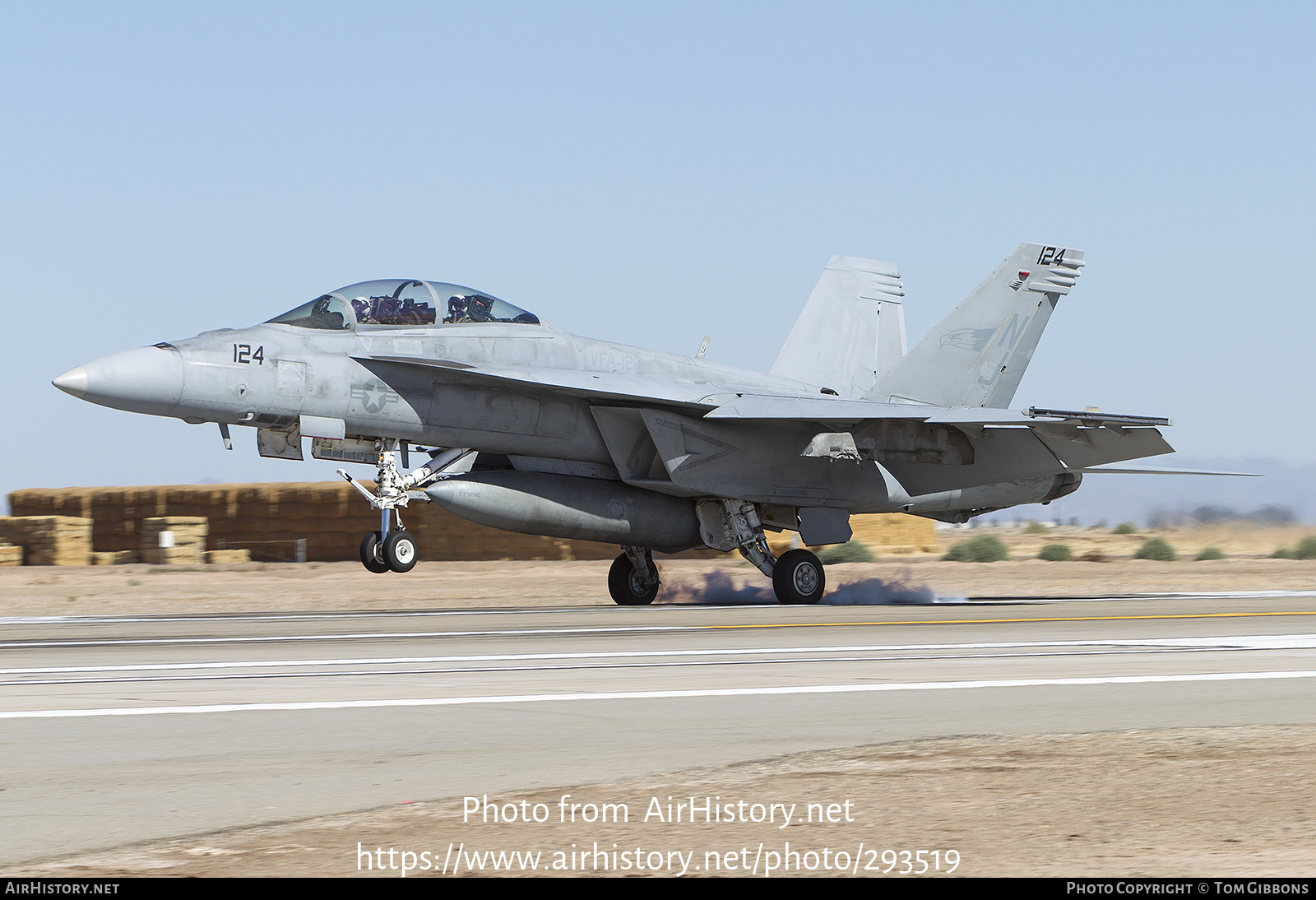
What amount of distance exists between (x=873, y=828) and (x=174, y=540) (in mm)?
40220

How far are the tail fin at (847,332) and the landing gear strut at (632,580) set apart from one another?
16.4 ft

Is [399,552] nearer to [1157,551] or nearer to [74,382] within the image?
[74,382]

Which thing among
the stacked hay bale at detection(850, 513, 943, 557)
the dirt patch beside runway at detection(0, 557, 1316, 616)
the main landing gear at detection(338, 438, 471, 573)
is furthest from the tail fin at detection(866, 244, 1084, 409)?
the stacked hay bale at detection(850, 513, 943, 557)

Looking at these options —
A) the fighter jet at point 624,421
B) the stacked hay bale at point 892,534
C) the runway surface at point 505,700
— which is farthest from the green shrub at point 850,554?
the runway surface at point 505,700

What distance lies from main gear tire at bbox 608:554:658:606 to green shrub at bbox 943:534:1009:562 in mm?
22859

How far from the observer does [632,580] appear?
22203mm

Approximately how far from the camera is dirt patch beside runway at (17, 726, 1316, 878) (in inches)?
165

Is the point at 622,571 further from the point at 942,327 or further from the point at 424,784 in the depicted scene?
the point at 424,784

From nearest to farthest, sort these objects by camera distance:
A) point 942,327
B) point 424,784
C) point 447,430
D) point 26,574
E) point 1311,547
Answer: point 424,784
point 447,430
point 942,327
point 26,574
point 1311,547

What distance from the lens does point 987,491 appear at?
73.6ft

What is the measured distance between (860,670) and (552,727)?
141 inches

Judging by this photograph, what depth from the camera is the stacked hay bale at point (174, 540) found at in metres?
41.8

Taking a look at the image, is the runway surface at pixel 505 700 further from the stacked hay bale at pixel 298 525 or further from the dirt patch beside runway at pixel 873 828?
the stacked hay bale at pixel 298 525
